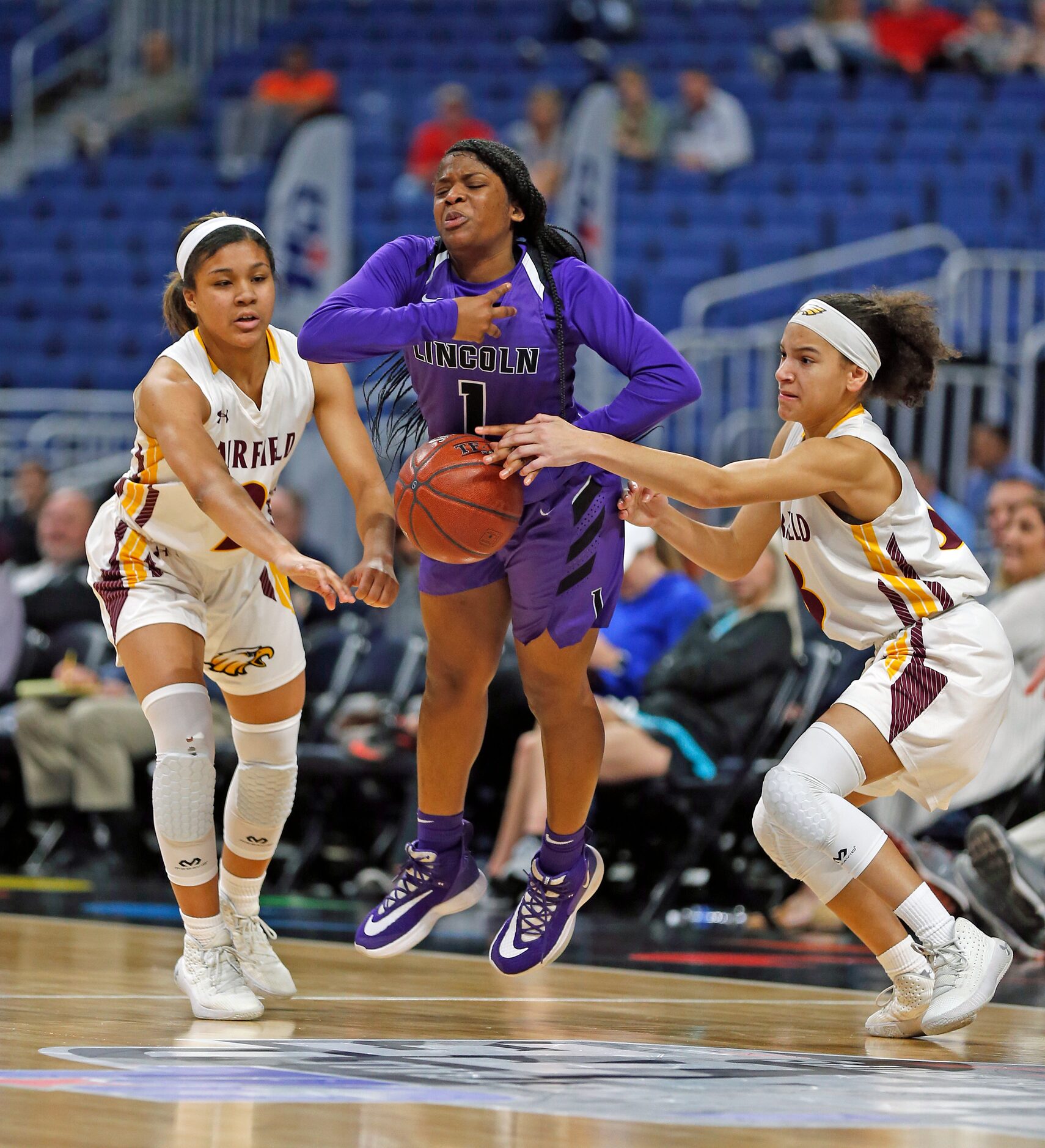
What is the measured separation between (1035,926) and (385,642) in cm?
319

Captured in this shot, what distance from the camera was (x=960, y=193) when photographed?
1123cm

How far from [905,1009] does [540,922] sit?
2.78 ft

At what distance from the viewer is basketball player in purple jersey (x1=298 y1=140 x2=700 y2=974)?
4.02 meters

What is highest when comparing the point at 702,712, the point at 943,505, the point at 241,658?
the point at 241,658

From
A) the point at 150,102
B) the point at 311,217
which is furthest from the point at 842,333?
the point at 150,102

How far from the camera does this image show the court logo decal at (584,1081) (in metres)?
2.86

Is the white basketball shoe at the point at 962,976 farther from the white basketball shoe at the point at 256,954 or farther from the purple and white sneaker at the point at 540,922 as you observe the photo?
the white basketball shoe at the point at 256,954

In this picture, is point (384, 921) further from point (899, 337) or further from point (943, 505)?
point (943, 505)

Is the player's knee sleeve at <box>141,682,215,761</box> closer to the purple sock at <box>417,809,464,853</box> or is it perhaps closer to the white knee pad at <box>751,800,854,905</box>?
the purple sock at <box>417,809,464,853</box>

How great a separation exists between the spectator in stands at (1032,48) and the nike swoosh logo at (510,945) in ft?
30.4

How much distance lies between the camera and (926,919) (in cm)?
396

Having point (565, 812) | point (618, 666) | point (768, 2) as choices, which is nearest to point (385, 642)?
point (618, 666)

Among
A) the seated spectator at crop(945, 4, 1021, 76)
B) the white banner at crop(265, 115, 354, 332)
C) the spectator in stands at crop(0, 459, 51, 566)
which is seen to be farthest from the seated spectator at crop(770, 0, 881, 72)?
the spectator in stands at crop(0, 459, 51, 566)

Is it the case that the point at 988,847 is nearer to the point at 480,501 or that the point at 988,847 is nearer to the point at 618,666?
the point at 618,666
